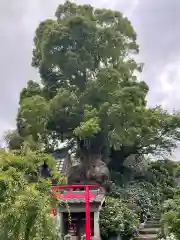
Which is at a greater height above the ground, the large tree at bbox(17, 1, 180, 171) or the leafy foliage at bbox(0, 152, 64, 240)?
the large tree at bbox(17, 1, 180, 171)

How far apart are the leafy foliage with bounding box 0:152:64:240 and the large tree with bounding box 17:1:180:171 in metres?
8.94

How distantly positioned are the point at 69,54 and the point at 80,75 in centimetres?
126

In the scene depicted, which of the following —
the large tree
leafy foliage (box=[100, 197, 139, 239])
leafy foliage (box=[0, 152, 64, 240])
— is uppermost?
the large tree

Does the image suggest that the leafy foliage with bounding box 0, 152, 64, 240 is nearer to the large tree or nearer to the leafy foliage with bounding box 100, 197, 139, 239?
the leafy foliage with bounding box 100, 197, 139, 239

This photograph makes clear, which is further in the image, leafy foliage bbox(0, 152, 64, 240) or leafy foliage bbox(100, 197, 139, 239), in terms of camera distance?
leafy foliage bbox(100, 197, 139, 239)

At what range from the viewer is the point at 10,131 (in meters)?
16.5

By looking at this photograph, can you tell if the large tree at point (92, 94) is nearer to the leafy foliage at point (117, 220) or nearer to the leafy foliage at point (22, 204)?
the leafy foliage at point (117, 220)

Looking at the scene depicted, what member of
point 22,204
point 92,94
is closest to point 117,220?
point 92,94

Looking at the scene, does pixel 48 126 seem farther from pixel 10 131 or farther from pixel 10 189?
pixel 10 189

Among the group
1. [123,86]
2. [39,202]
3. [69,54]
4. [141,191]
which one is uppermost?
[69,54]

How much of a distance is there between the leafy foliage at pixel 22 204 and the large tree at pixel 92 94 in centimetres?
894

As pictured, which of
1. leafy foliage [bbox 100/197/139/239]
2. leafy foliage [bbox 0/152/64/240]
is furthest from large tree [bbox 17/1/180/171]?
leafy foliage [bbox 0/152/64/240]

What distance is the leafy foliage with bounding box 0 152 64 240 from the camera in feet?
16.3

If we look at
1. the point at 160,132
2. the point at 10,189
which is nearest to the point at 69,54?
the point at 160,132
